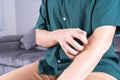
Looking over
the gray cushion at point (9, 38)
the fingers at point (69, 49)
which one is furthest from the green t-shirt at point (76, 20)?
the gray cushion at point (9, 38)

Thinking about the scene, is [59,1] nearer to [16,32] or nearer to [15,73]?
[15,73]

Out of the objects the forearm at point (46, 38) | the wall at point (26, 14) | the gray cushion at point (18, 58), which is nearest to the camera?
the forearm at point (46, 38)

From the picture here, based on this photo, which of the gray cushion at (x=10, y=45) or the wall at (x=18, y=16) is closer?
the gray cushion at (x=10, y=45)

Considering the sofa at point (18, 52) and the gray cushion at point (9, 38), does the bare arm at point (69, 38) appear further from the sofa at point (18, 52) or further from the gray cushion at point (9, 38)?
the gray cushion at point (9, 38)

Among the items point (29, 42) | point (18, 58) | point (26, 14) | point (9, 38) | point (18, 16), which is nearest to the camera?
point (18, 58)

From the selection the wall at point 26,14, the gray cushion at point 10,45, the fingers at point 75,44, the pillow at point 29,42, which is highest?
the fingers at point 75,44

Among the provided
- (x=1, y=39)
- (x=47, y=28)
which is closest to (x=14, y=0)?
(x=1, y=39)

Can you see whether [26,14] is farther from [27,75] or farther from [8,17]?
[27,75]

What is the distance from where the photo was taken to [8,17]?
3.96m

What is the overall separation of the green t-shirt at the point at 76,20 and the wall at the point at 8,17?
303 centimetres

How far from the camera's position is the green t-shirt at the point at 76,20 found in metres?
0.77

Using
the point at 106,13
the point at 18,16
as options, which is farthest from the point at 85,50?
the point at 18,16

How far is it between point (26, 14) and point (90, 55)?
10.4 ft

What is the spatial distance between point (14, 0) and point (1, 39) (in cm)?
102
